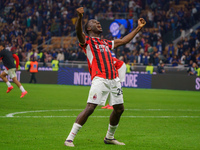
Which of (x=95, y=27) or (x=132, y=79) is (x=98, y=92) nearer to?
(x=95, y=27)

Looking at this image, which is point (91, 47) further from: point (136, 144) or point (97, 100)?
point (136, 144)

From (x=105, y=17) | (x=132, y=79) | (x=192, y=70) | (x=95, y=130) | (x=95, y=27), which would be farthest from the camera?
(x=105, y=17)

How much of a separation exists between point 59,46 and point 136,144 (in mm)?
31532

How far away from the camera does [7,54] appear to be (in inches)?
727

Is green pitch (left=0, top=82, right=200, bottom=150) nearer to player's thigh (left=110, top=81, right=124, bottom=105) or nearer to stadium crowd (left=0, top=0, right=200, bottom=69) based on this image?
player's thigh (left=110, top=81, right=124, bottom=105)

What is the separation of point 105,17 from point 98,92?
3077cm

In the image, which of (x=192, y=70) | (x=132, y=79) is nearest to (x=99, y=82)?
(x=192, y=70)

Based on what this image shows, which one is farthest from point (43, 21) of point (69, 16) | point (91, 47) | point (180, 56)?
point (91, 47)

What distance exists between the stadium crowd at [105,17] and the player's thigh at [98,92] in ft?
Answer: 71.5

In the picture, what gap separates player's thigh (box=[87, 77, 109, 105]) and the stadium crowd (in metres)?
21.8

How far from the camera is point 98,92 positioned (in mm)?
6797

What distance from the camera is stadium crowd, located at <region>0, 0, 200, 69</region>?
30.9 metres

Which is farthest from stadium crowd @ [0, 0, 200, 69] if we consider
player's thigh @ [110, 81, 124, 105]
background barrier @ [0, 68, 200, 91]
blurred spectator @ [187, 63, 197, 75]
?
player's thigh @ [110, 81, 124, 105]

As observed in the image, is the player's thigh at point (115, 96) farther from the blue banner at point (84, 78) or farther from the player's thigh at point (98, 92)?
the blue banner at point (84, 78)
